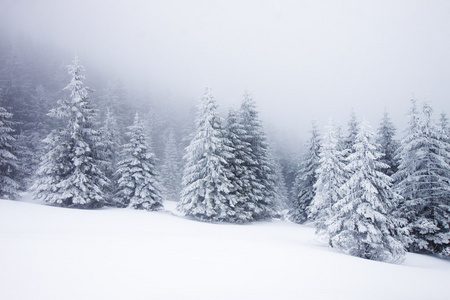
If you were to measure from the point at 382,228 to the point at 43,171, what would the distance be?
947 inches

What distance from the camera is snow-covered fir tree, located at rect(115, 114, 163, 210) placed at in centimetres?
2369

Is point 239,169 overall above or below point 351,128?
below

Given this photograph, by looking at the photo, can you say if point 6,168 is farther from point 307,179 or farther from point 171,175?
point 171,175

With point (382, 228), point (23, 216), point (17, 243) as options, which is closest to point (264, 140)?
point (382, 228)

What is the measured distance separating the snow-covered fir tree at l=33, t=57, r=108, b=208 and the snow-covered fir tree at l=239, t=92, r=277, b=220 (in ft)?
45.9

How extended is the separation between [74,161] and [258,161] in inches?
673

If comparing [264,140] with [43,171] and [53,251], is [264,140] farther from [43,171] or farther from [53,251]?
[53,251]

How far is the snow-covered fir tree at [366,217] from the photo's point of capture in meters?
14.1

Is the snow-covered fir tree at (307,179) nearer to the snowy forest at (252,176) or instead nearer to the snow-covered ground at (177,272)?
the snowy forest at (252,176)

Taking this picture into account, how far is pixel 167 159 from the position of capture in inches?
2090

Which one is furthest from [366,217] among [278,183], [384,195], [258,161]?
[278,183]

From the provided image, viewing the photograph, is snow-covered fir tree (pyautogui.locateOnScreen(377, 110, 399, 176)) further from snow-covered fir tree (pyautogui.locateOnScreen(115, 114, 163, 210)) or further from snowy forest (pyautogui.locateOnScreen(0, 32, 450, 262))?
snow-covered fir tree (pyautogui.locateOnScreen(115, 114, 163, 210))

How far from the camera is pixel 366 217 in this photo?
14.4 m

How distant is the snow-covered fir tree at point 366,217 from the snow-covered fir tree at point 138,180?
16.1m
